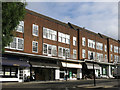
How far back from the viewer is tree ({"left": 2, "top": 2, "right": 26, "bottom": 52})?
47.9 feet

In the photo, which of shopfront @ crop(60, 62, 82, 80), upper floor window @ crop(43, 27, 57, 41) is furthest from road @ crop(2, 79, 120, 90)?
shopfront @ crop(60, 62, 82, 80)

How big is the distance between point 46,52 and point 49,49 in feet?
3.55

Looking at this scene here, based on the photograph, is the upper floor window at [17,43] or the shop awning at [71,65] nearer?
the upper floor window at [17,43]

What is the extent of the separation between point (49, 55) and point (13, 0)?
24.3 meters

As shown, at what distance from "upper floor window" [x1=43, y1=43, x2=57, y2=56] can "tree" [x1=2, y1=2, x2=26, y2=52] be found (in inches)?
909

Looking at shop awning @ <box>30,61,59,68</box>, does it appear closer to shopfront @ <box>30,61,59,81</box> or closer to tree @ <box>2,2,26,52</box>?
shopfront @ <box>30,61,59,81</box>

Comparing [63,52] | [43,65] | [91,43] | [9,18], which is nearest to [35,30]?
[43,65]

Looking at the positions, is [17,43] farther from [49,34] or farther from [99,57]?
[99,57]

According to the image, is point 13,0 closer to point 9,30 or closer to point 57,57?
point 9,30

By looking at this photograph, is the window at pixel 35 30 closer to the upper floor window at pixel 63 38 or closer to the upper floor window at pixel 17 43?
the upper floor window at pixel 17 43

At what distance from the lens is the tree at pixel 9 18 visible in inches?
575

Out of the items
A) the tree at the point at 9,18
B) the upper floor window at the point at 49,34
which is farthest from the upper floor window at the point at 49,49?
the tree at the point at 9,18

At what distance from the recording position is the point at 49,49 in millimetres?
39719

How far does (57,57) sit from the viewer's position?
132 feet
